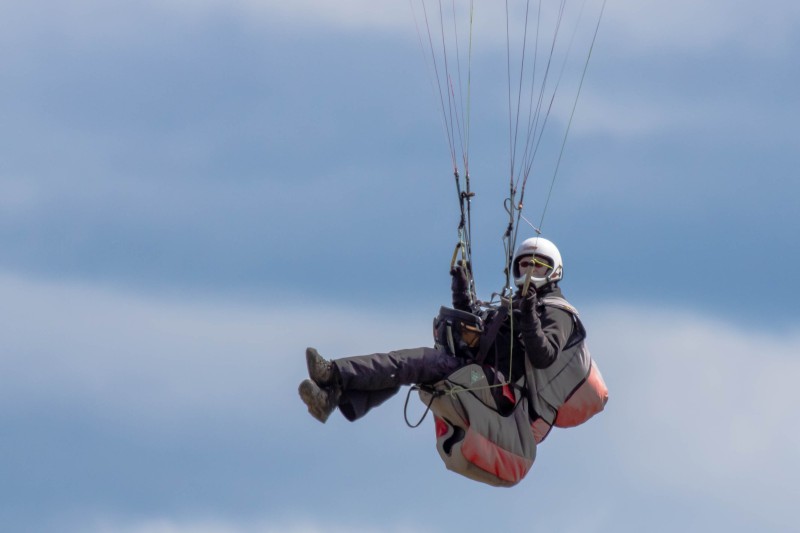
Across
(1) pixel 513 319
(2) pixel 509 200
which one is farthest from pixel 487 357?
(2) pixel 509 200

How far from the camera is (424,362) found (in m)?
15.4

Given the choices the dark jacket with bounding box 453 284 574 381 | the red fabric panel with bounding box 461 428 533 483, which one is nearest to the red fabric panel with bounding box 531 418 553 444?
the red fabric panel with bounding box 461 428 533 483

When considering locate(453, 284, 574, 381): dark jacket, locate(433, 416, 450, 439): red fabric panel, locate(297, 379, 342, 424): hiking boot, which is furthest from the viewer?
locate(433, 416, 450, 439): red fabric panel

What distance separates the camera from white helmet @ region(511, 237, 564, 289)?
53.6 ft

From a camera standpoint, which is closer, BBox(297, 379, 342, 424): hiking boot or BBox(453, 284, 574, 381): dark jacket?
BBox(297, 379, 342, 424): hiking boot

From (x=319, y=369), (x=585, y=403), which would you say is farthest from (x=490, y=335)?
(x=319, y=369)

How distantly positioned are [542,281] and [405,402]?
1.81 m

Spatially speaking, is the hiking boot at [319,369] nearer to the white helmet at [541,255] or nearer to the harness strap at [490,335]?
the harness strap at [490,335]

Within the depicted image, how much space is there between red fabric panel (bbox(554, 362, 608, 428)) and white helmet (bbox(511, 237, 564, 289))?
0.88 m

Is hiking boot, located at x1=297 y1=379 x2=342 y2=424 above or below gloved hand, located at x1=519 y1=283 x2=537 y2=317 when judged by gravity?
below

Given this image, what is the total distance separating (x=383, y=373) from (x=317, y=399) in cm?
60

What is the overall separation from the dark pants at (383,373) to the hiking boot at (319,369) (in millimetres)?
76

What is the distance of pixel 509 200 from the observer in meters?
16.1

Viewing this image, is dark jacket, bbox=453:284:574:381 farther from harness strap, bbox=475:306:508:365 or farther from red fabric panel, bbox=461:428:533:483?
red fabric panel, bbox=461:428:533:483
